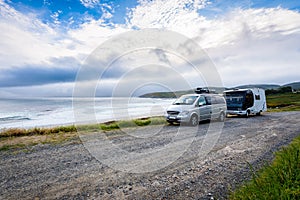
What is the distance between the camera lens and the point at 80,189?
3586mm

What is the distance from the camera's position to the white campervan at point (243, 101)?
1678 cm

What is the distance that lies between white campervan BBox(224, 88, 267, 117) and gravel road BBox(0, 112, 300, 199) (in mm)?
10499

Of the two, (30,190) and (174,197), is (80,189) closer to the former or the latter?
(30,190)

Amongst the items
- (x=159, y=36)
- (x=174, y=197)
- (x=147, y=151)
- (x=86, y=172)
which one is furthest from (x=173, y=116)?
(x=174, y=197)

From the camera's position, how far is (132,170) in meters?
4.55

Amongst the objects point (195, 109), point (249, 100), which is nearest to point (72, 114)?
point (195, 109)

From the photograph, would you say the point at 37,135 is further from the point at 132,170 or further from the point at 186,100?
the point at 186,100

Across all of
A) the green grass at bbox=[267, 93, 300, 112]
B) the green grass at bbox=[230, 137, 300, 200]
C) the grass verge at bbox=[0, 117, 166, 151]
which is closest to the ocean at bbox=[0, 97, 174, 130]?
the grass verge at bbox=[0, 117, 166, 151]

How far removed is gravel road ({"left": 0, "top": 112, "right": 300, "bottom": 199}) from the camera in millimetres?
3465

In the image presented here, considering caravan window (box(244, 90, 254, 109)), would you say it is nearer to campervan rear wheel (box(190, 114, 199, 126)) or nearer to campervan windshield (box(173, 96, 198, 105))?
campervan windshield (box(173, 96, 198, 105))

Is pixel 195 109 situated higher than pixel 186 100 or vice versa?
pixel 186 100

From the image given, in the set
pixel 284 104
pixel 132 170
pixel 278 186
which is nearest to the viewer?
pixel 278 186

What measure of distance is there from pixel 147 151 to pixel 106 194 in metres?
2.91

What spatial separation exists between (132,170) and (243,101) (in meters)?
15.0
